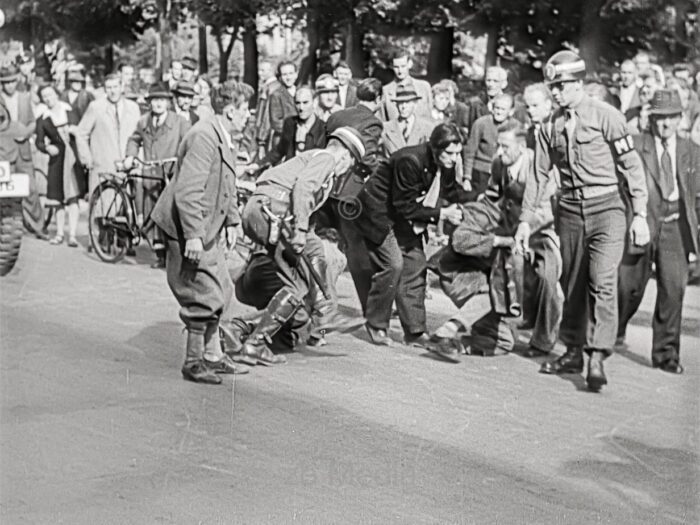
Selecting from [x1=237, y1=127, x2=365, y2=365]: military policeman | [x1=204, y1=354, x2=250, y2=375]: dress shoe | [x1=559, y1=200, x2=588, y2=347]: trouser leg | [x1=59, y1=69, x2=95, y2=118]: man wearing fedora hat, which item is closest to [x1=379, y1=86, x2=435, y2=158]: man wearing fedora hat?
[x1=237, y1=127, x2=365, y2=365]: military policeman

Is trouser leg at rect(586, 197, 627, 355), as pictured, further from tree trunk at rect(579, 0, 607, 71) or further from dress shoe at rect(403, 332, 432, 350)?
tree trunk at rect(579, 0, 607, 71)

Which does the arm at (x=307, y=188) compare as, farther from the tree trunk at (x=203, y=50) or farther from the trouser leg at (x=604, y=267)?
the tree trunk at (x=203, y=50)

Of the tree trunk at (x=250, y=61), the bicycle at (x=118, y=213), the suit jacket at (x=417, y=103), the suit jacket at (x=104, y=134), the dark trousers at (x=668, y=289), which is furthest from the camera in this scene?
the tree trunk at (x=250, y=61)

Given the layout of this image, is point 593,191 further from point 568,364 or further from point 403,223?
point 403,223

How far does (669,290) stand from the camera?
8.45 m

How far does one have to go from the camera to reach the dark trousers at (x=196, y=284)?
775 cm

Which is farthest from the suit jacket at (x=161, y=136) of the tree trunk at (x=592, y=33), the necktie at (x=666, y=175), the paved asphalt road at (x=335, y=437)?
the necktie at (x=666, y=175)

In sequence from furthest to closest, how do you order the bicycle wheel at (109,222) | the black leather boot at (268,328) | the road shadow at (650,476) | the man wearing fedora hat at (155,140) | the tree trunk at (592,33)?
the tree trunk at (592,33), the bicycle wheel at (109,222), the man wearing fedora hat at (155,140), the black leather boot at (268,328), the road shadow at (650,476)

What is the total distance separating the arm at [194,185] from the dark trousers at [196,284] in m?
0.21

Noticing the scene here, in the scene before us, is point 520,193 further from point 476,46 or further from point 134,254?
point 476,46

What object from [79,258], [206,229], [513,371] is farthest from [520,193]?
[79,258]

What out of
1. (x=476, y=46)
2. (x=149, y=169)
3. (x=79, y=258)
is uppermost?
(x=476, y=46)

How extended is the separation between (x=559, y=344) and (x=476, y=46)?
851cm

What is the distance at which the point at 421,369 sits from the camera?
8.46 m
